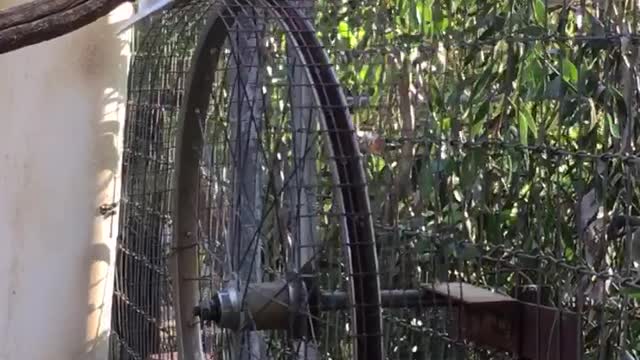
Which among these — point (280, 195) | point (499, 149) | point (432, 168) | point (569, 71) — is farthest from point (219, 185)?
point (569, 71)

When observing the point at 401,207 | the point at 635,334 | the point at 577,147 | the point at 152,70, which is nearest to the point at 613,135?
the point at 577,147

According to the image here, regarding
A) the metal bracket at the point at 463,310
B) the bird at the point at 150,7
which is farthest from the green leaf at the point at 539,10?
the bird at the point at 150,7

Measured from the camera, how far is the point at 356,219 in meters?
1.20

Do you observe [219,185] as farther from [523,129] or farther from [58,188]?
[58,188]

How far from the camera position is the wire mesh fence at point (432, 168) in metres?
1.05

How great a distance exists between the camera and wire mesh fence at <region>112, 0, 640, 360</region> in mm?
1048

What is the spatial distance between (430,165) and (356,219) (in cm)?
18

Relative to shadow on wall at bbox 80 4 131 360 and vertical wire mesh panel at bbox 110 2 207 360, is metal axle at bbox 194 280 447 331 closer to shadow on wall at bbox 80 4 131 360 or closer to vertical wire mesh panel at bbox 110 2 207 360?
vertical wire mesh panel at bbox 110 2 207 360

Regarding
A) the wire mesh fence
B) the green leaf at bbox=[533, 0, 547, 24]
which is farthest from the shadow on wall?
the green leaf at bbox=[533, 0, 547, 24]

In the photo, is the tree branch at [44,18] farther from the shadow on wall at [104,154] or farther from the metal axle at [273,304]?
the shadow on wall at [104,154]

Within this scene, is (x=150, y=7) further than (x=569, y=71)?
Yes

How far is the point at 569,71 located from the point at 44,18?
0.55 metres

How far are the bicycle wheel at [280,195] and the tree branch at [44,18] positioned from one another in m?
0.20

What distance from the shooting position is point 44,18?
45.9 inches
